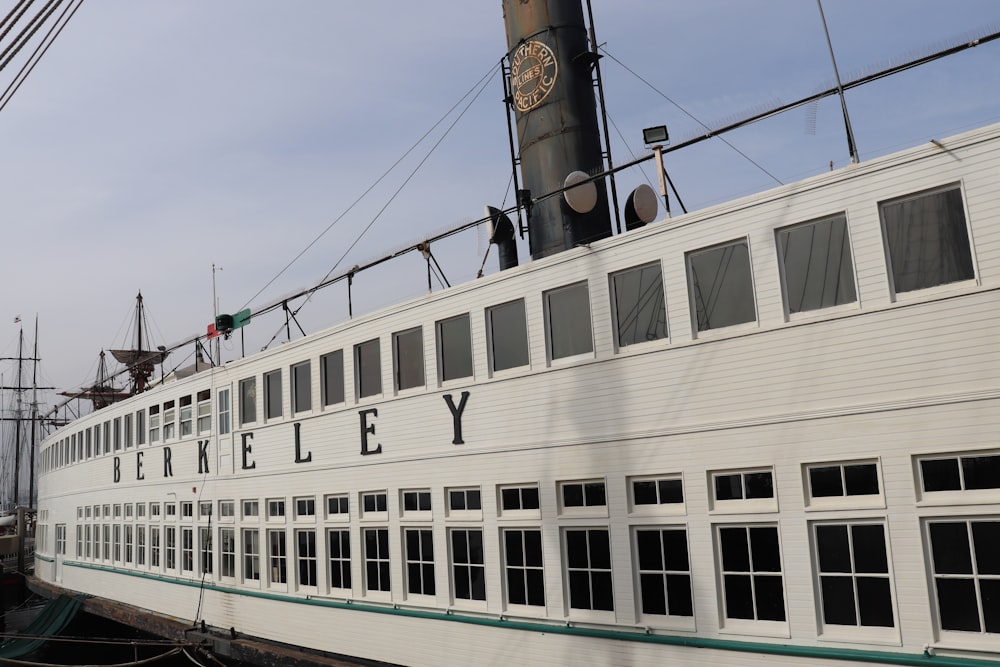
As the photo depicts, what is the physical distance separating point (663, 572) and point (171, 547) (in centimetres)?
1464

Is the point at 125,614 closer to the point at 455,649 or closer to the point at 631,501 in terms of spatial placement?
the point at 455,649

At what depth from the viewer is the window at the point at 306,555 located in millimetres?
15234

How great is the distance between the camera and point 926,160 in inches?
324

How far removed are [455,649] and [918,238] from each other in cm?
846

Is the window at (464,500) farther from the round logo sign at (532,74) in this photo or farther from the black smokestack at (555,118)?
the round logo sign at (532,74)

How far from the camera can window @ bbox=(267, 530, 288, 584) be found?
15914mm

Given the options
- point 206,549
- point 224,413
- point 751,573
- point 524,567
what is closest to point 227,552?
point 206,549

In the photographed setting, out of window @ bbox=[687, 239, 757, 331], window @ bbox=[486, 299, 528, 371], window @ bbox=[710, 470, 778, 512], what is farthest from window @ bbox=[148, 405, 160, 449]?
window @ bbox=[710, 470, 778, 512]

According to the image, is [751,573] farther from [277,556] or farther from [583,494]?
[277,556]

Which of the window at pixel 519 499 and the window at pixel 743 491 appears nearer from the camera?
the window at pixel 743 491

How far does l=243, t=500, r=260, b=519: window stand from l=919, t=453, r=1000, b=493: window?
12.8 metres

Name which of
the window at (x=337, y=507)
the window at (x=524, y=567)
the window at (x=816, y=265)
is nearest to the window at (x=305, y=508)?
the window at (x=337, y=507)

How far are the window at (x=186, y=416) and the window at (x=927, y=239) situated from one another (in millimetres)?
16173

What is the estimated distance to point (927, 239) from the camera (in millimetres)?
8266
